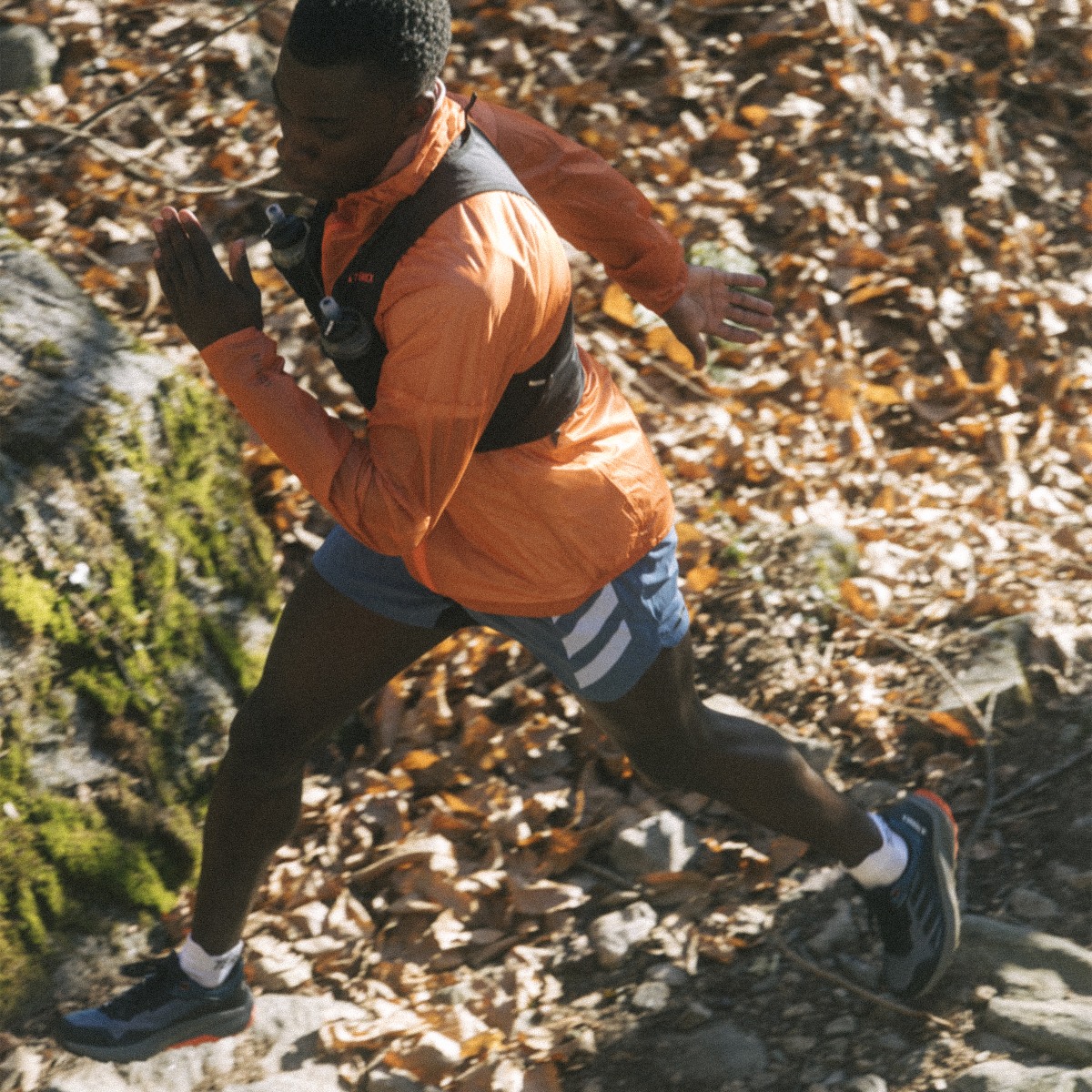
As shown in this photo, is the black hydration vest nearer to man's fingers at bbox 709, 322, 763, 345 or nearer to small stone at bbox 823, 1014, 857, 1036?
man's fingers at bbox 709, 322, 763, 345

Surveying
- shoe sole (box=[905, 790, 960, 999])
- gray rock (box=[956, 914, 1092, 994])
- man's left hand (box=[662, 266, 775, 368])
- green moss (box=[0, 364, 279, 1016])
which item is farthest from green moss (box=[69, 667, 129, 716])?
gray rock (box=[956, 914, 1092, 994])

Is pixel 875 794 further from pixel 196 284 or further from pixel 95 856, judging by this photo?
pixel 196 284

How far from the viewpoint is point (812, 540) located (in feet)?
14.3

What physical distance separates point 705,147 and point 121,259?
2.48 metres

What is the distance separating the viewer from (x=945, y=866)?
3.27 metres

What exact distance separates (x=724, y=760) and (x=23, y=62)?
3.98 m

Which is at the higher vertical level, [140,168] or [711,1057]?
[140,168]

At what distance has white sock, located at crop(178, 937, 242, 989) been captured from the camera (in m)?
3.04

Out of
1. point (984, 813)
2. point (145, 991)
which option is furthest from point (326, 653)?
point (984, 813)

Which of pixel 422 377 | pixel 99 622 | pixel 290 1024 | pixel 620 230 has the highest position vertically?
pixel 422 377

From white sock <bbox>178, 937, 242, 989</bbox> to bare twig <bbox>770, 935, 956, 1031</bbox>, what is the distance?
4.57ft

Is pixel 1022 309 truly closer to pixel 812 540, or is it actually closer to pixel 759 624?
pixel 812 540

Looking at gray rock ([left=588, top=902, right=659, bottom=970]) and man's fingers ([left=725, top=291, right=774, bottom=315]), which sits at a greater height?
man's fingers ([left=725, top=291, right=774, bottom=315])

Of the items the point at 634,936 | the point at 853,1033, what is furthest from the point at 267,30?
the point at 853,1033
